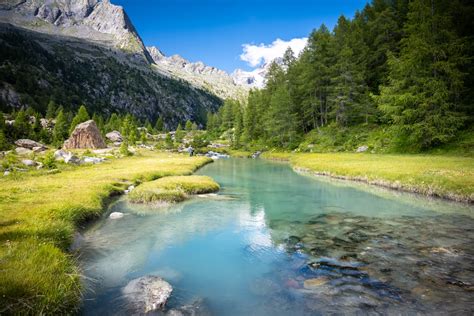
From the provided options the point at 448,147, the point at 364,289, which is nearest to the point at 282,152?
the point at 448,147

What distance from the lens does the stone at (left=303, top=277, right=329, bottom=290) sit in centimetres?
1028

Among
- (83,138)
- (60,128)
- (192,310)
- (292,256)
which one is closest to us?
(192,310)

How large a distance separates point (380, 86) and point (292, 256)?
4395 centimetres

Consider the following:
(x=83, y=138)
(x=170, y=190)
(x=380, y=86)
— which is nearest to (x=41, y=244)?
(x=170, y=190)

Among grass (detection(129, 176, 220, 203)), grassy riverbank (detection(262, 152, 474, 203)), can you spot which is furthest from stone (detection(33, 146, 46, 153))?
grassy riverbank (detection(262, 152, 474, 203))

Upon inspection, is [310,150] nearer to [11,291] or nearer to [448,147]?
[448,147]

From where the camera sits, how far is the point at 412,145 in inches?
1762

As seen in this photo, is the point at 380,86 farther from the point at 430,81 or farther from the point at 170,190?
the point at 170,190

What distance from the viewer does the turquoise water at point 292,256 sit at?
9.34m

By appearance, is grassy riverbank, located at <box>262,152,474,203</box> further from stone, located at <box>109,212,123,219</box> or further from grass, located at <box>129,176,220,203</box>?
stone, located at <box>109,212,123,219</box>

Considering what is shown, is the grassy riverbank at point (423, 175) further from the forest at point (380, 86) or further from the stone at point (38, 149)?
the stone at point (38, 149)

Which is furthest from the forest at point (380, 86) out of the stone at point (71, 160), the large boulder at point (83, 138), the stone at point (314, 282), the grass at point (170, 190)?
the large boulder at point (83, 138)

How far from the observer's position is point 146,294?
945 cm

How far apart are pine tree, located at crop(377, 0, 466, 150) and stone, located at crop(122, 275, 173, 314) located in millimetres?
41311
